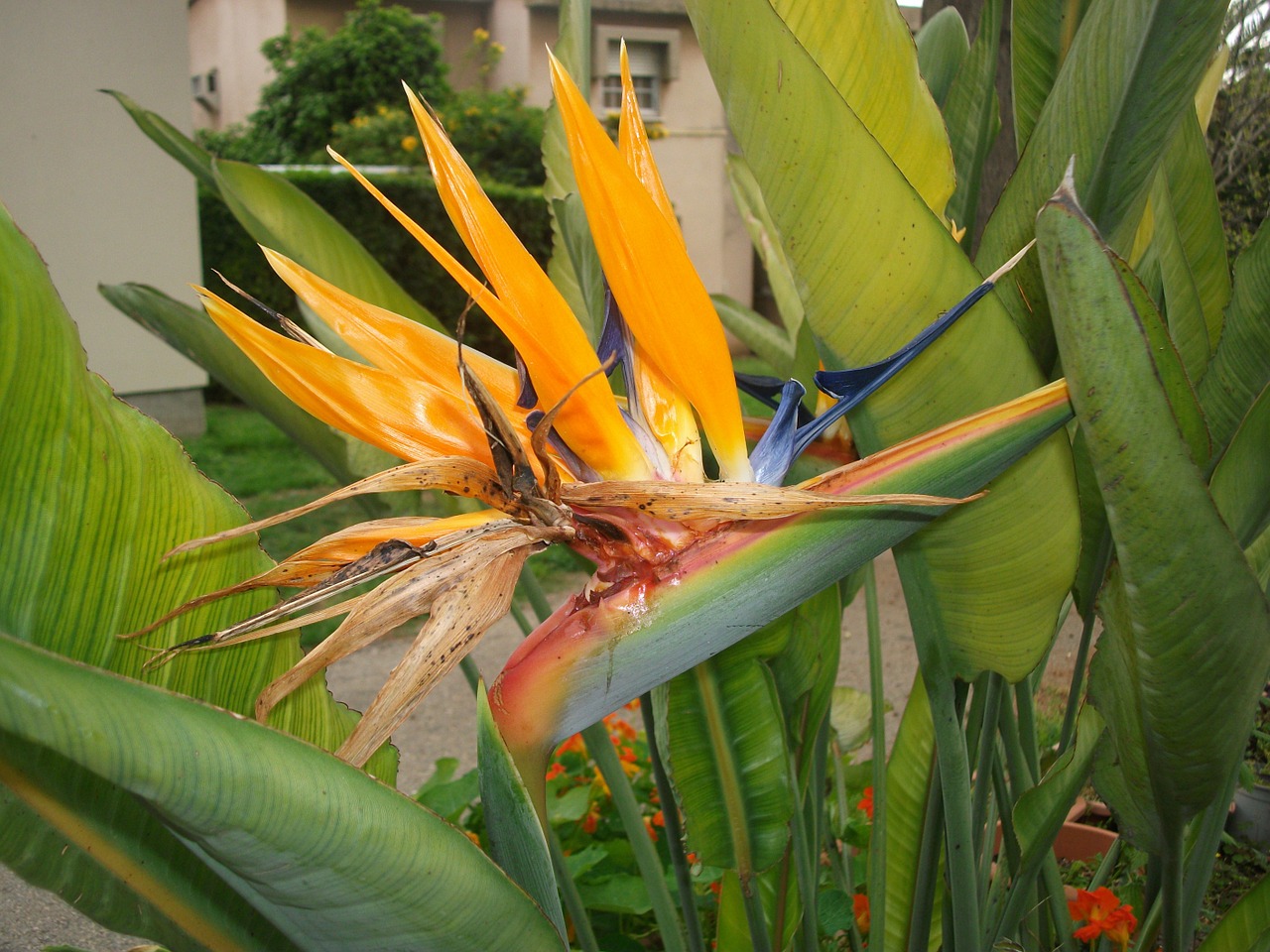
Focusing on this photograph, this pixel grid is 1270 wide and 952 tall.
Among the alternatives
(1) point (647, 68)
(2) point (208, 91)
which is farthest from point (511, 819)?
(2) point (208, 91)

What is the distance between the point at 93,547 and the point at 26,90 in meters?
4.38

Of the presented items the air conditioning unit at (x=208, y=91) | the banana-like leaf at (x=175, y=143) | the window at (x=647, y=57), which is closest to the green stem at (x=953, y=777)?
the banana-like leaf at (x=175, y=143)

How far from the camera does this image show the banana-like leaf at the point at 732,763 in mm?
764

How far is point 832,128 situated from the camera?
0.49 metres

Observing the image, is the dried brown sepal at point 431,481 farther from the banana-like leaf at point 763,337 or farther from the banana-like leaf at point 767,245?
the banana-like leaf at point 763,337

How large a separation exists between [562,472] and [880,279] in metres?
0.19

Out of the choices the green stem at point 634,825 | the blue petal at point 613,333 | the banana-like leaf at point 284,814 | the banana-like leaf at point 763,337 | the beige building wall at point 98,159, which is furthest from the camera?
the beige building wall at point 98,159

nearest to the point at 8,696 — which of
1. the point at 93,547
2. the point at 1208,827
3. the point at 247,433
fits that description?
the point at 93,547

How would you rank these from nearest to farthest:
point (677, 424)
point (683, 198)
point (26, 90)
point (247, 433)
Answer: point (677, 424)
point (26, 90)
point (247, 433)
point (683, 198)

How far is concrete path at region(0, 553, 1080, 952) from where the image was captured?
5.50 ft

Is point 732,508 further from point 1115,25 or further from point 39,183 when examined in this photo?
point 39,183

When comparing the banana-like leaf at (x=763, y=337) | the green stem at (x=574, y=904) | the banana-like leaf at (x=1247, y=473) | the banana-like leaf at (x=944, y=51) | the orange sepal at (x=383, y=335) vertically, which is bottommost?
the green stem at (x=574, y=904)

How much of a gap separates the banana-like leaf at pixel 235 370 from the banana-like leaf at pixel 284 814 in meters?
0.57

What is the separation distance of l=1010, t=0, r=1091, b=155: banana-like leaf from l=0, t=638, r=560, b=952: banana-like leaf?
0.59m
